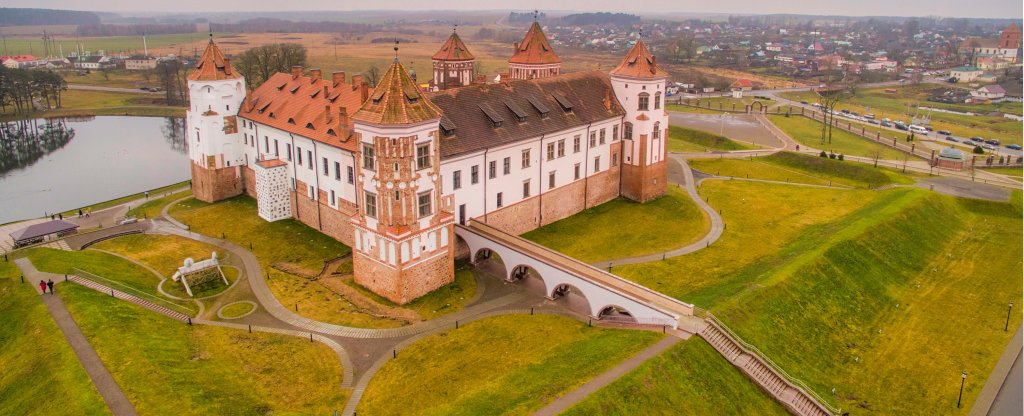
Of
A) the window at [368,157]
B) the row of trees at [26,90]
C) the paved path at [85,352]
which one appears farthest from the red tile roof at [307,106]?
the row of trees at [26,90]

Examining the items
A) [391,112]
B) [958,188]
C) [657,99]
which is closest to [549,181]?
[657,99]

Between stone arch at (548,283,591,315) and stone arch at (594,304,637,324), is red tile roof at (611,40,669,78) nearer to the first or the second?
stone arch at (548,283,591,315)

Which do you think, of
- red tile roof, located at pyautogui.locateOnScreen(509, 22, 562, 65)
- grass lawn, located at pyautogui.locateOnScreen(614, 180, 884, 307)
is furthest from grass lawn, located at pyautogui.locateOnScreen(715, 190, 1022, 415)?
red tile roof, located at pyautogui.locateOnScreen(509, 22, 562, 65)

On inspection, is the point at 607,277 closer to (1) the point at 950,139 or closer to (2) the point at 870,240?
(2) the point at 870,240

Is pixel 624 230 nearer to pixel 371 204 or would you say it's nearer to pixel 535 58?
pixel 371 204

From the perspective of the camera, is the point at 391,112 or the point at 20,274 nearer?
the point at 391,112

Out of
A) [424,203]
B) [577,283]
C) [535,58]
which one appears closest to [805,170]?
[535,58]
